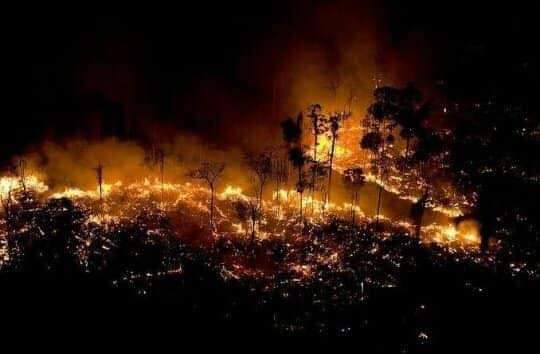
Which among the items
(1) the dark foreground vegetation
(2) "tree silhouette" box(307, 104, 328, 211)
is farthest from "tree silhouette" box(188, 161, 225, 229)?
(1) the dark foreground vegetation

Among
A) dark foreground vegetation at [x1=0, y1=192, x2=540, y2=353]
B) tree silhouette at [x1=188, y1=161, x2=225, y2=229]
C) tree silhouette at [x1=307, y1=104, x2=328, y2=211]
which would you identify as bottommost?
A: dark foreground vegetation at [x1=0, y1=192, x2=540, y2=353]

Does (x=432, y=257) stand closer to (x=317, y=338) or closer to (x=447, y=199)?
(x=447, y=199)

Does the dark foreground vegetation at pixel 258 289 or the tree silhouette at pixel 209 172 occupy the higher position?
the tree silhouette at pixel 209 172

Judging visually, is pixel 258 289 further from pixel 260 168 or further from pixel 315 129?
pixel 315 129

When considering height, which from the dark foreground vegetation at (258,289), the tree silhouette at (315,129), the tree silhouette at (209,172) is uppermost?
the tree silhouette at (315,129)

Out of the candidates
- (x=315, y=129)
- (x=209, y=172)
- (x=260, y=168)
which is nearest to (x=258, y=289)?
(x=260, y=168)

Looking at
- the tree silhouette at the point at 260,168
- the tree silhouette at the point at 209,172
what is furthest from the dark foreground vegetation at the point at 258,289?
the tree silhouette at the point at 209,172

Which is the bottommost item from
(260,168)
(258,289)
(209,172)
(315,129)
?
(258,289)

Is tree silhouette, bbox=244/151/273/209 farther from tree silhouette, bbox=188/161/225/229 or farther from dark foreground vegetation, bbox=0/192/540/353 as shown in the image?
dark foreground vegetation, bbox=0/192/540/353

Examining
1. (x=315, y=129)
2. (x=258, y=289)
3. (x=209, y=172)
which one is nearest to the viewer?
(x=258, y=289)

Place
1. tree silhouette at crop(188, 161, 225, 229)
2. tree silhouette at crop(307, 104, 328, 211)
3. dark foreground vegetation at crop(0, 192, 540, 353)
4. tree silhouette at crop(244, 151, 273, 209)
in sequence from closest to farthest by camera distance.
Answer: dark foreground vegetation at crop(0, 192, 540, 353) < tree silhouette at crop(307, 104, 328, 211) < tree silhouette at crop(244, 151, 273, 209) < tree silhouette at crop(188, 161, 225, 229)

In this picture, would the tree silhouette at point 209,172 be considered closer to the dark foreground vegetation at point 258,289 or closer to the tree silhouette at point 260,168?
the tree silhouette at point 260,168

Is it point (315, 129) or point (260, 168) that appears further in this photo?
point (315, 129)

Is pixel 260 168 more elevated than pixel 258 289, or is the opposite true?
pixel 260 168
